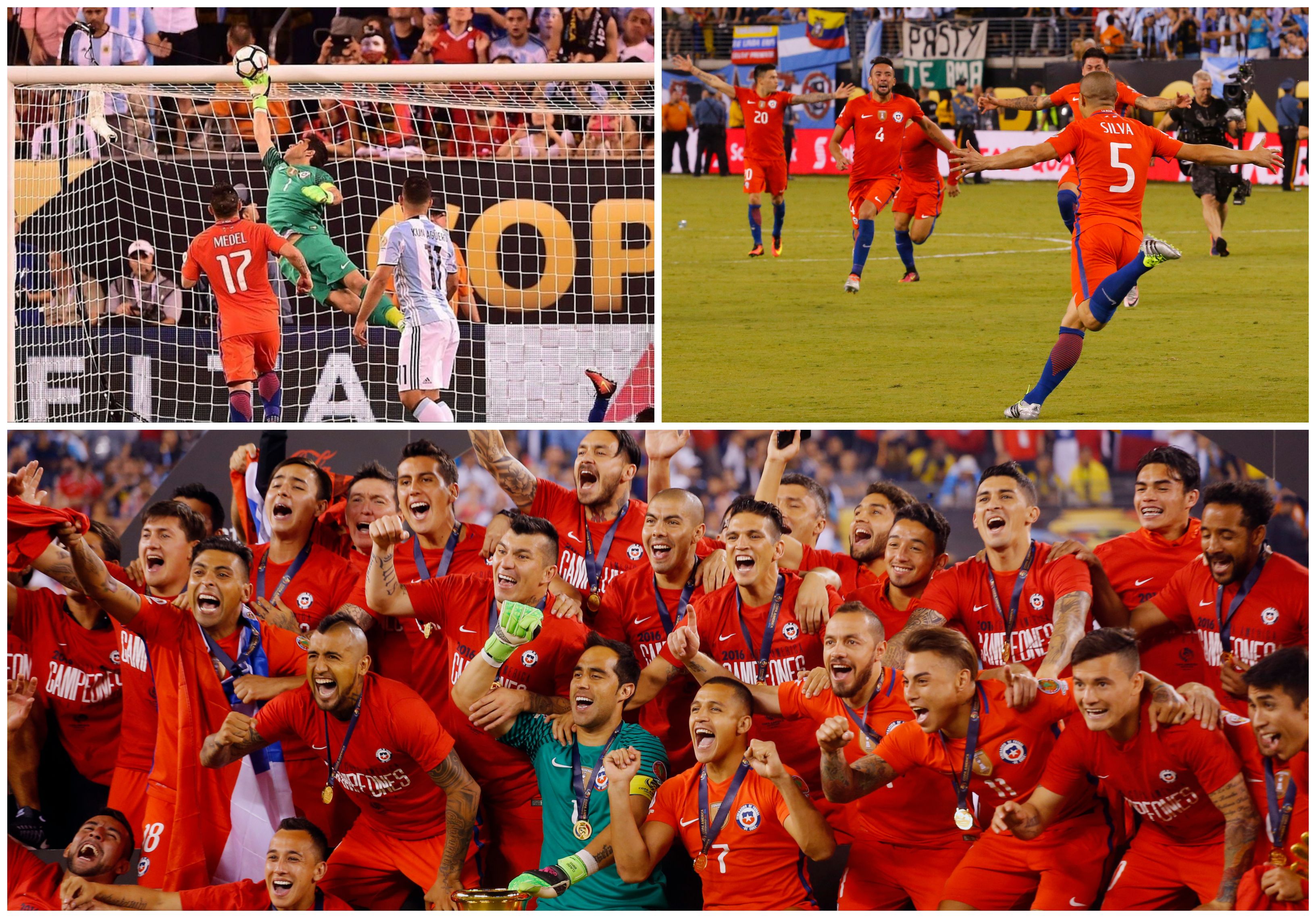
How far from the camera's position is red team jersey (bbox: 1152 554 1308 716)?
17.8 ft

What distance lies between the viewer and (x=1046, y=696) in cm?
525

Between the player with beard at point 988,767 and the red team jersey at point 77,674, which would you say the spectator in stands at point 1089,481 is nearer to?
A: the player with beard at point 988,767

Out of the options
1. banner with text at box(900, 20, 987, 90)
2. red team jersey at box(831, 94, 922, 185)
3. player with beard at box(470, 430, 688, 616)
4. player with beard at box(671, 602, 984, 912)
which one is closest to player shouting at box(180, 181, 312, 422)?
player with beard at box(470, 430, 688, 616)

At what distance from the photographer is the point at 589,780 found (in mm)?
5477

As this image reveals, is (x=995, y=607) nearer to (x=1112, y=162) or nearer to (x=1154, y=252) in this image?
(x=1154, y=252)

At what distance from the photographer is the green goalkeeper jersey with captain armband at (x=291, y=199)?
8297mm

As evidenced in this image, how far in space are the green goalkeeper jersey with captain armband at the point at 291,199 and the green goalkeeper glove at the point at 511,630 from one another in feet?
12.7

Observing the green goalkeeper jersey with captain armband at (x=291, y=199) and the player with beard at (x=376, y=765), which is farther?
the green goalkeeper jersey with captain armband at (x=291, y=199)

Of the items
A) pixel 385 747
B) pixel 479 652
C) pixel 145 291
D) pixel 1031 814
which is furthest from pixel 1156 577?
pixel 145 291

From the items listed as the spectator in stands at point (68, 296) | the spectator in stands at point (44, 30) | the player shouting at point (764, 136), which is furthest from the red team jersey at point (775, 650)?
the player shouting at point (764, 136)

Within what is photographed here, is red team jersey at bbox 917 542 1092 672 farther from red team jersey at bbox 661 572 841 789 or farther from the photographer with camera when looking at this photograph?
the photographer with camera

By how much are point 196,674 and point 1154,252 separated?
5393 mm

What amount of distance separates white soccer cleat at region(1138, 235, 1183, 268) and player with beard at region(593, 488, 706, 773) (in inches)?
125

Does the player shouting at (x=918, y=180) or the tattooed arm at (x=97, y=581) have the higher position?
the player shouting at (x=918, y=180)
